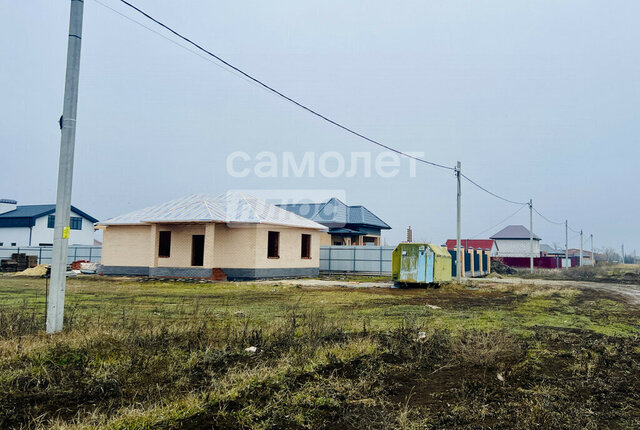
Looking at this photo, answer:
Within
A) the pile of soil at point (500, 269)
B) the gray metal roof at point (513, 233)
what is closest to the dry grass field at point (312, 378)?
the pile of soil at point (500, 269)

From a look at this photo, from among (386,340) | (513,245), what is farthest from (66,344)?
(513,245)

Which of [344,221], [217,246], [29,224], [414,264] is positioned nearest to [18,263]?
[217,246]

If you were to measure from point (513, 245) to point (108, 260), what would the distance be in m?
67.2

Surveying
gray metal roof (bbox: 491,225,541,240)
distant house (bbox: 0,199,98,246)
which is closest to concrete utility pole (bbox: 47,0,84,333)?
distant house (bbox: 0,199,98,246)

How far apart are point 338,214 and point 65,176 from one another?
121 feet

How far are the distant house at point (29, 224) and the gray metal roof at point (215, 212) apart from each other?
24.0 m

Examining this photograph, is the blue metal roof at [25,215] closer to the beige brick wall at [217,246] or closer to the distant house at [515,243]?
the beige brick wall at [217,246]

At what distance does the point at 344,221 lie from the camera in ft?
141

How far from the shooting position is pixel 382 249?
32.8 metres

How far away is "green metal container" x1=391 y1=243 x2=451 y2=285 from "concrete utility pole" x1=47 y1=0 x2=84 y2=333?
15765mm

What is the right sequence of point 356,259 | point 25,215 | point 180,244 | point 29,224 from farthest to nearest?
point 25,215 < point 29,224 < point 356,259 < point 180,244

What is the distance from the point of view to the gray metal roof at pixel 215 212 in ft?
82.9

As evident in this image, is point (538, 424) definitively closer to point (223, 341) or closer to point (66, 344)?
point (223, 341)

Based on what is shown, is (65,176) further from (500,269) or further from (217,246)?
(500,269)
